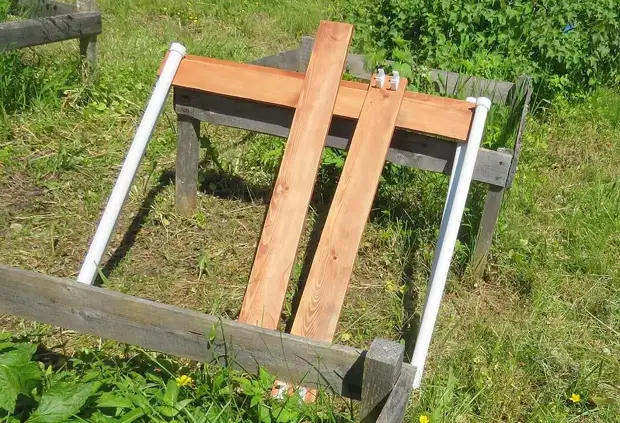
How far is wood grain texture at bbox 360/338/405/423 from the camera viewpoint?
1.71 metres

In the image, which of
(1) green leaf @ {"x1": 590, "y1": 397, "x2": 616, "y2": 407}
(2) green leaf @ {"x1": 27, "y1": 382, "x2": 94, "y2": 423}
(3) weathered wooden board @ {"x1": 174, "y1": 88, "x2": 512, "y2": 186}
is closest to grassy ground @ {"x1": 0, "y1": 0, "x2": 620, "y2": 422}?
(1) green leaf @ {"x1": 590, "y1": 397, "x2": 616, "y2": 407}

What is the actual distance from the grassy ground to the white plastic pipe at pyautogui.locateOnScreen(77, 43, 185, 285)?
12cm

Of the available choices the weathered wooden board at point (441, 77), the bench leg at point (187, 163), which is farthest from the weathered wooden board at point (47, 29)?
the bench leg at point (187, 163)

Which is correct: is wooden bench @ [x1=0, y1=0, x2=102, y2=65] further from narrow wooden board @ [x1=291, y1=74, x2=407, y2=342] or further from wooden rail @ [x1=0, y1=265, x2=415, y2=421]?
wooden rail @ [x1=0, y1=265, x2=415, y2=421]

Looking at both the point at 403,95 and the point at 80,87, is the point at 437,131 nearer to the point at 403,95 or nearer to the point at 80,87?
the point at 403,95

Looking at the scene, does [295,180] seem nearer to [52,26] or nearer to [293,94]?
[293,94]

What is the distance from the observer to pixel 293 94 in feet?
10.7

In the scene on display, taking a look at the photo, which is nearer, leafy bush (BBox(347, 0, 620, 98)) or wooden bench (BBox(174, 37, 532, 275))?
wooden bench (BBox(174, 37, 532, 275))

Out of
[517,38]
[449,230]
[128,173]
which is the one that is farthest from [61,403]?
[517,38]

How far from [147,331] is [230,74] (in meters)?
1.68

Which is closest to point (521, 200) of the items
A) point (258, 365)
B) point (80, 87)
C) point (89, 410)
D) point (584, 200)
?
point (584, 200)

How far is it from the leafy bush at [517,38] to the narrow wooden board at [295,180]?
2.22 metres

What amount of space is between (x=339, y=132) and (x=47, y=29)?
304 cm

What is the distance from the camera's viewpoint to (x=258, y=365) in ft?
6.67
